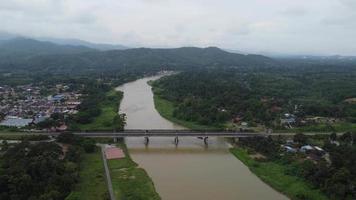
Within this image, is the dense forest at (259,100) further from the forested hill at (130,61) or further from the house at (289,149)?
the forested hill at (130,61)

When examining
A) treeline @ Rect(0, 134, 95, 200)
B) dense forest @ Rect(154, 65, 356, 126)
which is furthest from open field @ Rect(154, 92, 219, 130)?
treeline @ Rect(0, 134, 95, 200)

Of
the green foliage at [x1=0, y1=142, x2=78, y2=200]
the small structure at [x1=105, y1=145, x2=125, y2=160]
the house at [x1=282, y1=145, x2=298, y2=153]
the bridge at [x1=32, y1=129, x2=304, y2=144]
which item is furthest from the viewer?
the bridge at [x1=32, y1=129, x2=304, y2=144]

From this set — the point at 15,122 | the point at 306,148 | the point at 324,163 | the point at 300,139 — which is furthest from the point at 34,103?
the point at 324,163

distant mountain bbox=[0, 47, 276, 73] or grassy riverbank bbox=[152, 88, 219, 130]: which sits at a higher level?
distant mountain bbox=[0, 47, 276, 73]

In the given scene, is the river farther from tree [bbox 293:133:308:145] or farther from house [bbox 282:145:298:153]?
tree [bbox 293:133:308:145]

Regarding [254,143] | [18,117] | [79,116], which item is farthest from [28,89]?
[254,143]

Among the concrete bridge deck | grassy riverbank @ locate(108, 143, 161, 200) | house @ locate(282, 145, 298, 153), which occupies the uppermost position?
the concrete bridge deck
